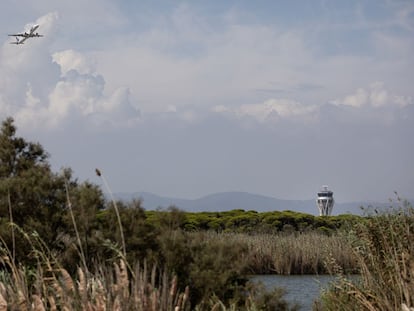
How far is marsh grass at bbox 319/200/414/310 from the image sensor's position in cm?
847

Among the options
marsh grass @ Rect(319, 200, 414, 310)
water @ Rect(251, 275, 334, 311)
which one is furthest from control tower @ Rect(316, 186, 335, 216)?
marsh grass @ Rect(319, 200, 414, 310)

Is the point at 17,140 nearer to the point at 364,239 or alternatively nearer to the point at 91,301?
the point at 364,239

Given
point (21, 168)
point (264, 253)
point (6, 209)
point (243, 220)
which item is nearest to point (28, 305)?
point (6, 209)

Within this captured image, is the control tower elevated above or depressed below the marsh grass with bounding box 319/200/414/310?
above

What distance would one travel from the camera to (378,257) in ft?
31.6

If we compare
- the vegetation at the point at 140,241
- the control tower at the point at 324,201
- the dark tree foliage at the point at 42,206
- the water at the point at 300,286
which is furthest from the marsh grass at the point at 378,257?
the control tower at the point at 324,201

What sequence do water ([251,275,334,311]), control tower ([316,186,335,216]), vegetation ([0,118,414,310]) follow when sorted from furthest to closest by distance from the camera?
1. control tower ([316,186,335,216])
2. water ([251,275,334,311])
3. vegetation ([0,118,414,310])

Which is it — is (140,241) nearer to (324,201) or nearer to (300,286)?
(300,286)

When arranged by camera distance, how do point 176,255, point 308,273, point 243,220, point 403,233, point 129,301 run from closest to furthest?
point 129,301, point 403,233, point 176,255, point 308,273, point 243,220

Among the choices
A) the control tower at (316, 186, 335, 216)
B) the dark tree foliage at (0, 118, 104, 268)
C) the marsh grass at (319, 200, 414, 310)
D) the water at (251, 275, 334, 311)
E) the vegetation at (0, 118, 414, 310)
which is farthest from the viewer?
the control tower at (316, 186, 335, 216)

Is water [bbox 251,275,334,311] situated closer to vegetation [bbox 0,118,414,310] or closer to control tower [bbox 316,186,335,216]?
vegetation [bbox 0,118,414,310]

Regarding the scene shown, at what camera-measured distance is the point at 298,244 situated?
26.2m

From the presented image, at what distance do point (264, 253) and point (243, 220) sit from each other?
417 inches

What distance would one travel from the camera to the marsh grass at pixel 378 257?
27.8ft
